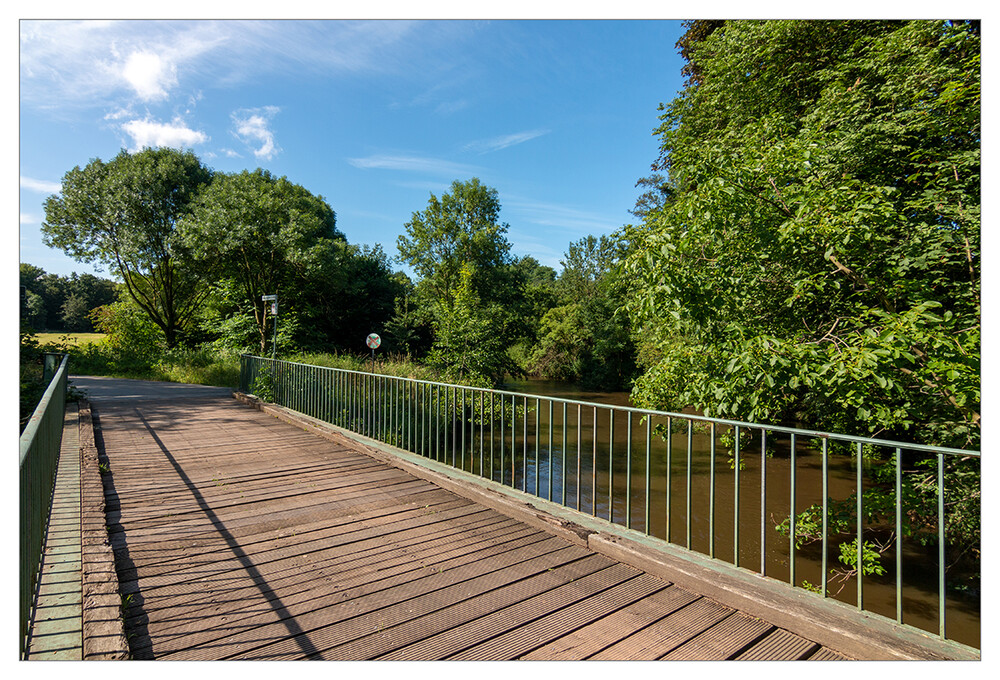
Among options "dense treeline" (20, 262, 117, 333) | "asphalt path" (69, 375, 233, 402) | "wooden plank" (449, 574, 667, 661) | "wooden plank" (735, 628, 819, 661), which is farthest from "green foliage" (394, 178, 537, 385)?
"wooden plank" (735, 628, 819, 661)

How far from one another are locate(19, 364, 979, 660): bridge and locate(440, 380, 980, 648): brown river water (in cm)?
36

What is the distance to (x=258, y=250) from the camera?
1644 centimetres

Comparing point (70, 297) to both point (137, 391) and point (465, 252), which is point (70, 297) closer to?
point (465, 252)

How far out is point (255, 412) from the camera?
9.04 meters

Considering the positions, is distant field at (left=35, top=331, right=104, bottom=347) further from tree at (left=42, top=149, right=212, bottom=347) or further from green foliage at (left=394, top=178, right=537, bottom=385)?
green foliage at (left=394, top=178, right=537, bottom=385)

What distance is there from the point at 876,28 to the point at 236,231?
53.0 feet

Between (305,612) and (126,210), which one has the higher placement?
(126,210)

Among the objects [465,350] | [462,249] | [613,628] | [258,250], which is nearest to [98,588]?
[613,628]

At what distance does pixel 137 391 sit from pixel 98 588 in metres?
12.3

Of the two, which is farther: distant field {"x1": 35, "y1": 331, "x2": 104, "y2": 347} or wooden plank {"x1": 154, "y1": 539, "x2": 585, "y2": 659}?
distant field {"x1": 35, "y1": 331, "x2": 104, "y2": 347}

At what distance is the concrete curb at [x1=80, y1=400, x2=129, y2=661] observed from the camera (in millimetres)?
1984

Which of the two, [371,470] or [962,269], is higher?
[962,269]

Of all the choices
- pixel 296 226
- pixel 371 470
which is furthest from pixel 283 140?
pixel 371 470

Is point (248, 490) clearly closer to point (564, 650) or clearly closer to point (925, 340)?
point (564, 650)
